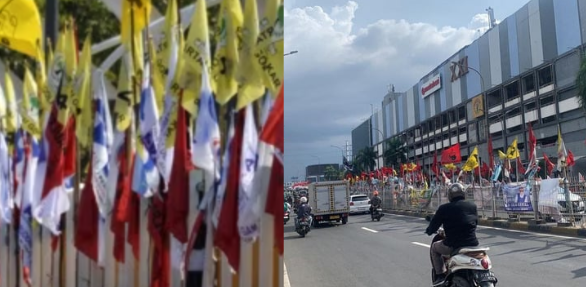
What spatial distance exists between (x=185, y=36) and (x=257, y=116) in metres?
0.48

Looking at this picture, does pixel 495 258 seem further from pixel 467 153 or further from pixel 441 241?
pixel 467 153

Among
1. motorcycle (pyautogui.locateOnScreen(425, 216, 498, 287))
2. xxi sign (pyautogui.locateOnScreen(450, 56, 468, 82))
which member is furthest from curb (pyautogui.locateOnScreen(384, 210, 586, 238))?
xxi sign (pyautogui.locateOnScreen(450, 56, 468, 82))

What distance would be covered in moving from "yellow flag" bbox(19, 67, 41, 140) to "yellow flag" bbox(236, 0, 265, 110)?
0.95 metres

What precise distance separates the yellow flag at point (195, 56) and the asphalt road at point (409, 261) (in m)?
7.95

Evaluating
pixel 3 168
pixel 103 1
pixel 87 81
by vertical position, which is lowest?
pixel 3 168

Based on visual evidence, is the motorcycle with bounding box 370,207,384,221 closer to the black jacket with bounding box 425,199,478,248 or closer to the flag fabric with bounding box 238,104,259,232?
the black jacket with bounding box 425,199,478,248

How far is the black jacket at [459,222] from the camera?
21.9 feet

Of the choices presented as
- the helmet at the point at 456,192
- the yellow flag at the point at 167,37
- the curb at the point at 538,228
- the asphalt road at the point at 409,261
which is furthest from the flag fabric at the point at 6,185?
the curb at the point at 538,228

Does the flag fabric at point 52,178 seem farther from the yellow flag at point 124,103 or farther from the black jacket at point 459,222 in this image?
the black jacket at point 459,222

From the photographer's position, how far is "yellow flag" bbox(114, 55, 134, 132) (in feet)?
7.91

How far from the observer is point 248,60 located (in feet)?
7.72

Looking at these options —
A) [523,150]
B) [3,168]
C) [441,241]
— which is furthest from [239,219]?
[523,150]

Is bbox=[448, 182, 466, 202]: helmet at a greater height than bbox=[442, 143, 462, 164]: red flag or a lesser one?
lesser

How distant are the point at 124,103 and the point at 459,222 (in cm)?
521
